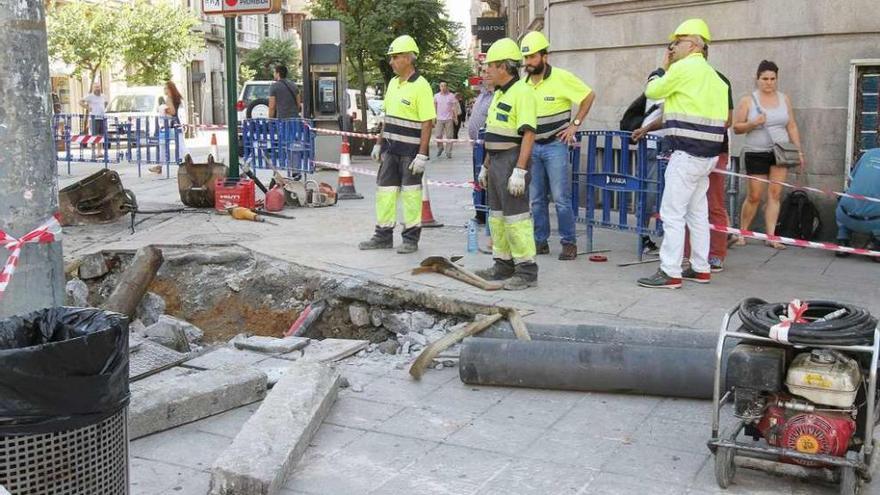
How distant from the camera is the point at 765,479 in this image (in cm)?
419

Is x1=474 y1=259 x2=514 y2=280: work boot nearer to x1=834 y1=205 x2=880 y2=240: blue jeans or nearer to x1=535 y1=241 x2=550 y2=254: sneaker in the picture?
x1=535 y1=241 x2=550 y2=254: sneaker

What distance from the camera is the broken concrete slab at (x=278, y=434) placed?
3.96 m

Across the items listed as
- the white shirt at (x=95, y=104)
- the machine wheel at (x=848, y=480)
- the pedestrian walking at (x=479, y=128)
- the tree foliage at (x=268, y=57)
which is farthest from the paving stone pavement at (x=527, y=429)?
the tree foliage at (x=268, y=57)

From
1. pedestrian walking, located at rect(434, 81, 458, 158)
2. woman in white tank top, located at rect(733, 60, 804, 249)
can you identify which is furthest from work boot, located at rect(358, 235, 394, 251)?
pedestrian walking, located at rect(434, 81, 458, 158)

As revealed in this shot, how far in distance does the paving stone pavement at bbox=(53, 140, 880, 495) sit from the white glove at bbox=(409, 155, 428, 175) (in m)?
1.00

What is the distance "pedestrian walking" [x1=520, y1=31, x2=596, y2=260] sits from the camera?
329 inches

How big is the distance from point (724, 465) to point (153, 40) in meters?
38.0

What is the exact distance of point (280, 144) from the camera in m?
13.6

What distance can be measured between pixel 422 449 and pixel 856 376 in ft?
6.29

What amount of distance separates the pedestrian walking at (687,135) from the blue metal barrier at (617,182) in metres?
0.78

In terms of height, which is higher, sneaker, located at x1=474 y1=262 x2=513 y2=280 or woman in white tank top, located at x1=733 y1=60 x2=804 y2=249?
woman in white tank top, located at x1=733 y1=60 x2=804 y2=249

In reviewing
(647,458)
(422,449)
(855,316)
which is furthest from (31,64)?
(855,316)

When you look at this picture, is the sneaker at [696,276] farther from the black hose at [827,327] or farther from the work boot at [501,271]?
the black hose at [827,327]

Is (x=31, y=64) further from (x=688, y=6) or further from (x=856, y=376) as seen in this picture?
(x=688, y=6)
